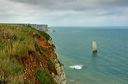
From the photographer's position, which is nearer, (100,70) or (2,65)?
(2,65)

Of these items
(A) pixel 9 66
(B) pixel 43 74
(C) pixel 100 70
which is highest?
(A) pixel 9 66

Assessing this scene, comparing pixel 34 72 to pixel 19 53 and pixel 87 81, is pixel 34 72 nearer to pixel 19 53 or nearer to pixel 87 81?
pixel 19 53

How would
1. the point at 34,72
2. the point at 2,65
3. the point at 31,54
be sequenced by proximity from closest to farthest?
the point at 2,65 < the point at 34,72 < the point at 31,54

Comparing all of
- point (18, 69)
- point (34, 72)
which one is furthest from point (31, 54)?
point (18, 69)

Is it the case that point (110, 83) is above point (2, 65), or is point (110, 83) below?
below

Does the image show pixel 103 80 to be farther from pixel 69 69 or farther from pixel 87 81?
pixel 69 69

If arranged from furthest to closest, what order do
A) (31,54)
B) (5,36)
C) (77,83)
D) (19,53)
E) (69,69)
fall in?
(69,69), (77,83), (5,36), (31,54), (19,53)

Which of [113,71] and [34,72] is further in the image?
[113,71]

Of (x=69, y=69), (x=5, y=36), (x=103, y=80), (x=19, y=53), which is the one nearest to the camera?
(x=19, y=53)

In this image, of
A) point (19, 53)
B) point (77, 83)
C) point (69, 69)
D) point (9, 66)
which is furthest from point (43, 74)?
point (69, 69)
